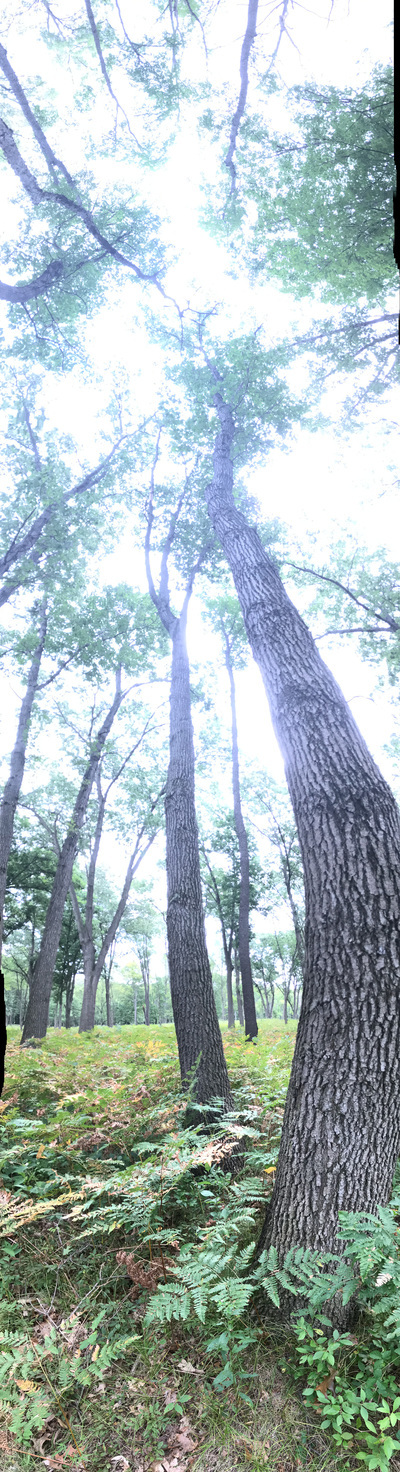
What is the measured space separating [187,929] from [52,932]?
7867mm

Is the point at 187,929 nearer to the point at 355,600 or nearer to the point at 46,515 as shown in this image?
the point at 355,600

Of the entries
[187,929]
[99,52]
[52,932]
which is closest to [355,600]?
[187,929]

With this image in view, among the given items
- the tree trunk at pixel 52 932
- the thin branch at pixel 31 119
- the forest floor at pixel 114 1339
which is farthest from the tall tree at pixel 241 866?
the forest floor at pixel 114 1339

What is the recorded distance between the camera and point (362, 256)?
23.9 ft

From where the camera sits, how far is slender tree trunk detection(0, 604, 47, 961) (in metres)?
11.3

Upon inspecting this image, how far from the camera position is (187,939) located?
633 centimetres

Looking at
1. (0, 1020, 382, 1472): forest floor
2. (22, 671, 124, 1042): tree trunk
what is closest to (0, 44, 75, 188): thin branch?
(22, 671, 124, 1042): tree trunk

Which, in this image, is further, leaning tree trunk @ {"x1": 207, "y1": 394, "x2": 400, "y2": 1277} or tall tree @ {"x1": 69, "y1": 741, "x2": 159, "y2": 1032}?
tall tree @ {"x1": 69, "y1": 741, "x2": 159, "y2": 1032}

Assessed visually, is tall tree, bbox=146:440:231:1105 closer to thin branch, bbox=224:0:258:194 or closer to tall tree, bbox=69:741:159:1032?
thin branch, bbox=224:0:258:194

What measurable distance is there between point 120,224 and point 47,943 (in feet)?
39.9

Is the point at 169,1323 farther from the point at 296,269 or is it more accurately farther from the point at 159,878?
the point at 159,878

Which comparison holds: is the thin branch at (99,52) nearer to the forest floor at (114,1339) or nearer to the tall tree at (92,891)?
the forest floor at (114,1339)

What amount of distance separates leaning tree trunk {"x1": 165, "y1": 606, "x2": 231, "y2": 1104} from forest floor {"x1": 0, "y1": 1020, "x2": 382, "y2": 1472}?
392mm

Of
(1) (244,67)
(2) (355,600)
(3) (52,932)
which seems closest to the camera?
(1) (244,67)
